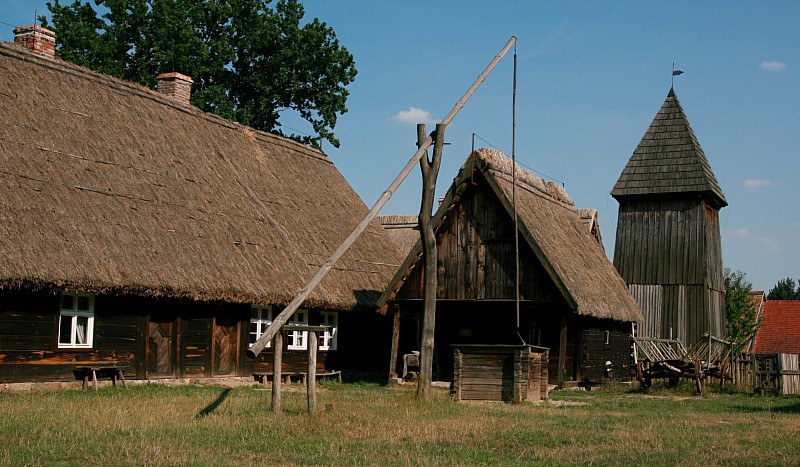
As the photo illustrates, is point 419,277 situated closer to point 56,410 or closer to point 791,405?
point 791,405

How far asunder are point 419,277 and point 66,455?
49.1ft

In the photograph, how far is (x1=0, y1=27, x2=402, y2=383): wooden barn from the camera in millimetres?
18984

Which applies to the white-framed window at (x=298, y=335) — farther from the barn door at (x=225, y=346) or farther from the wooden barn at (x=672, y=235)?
the wooden barn at (x=672, y=235)

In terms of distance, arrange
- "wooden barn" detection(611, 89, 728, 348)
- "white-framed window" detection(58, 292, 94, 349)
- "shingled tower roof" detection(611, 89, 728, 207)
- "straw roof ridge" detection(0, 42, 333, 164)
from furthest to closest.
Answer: "shingled tower roof" detection(611, 89, 728, 207), "wooden barn" detection(611, 89, 728, 348), "straw roof ridge" detection(0, 42, 333, 164), "white-framed window" detection(58, 292, 94, 349)

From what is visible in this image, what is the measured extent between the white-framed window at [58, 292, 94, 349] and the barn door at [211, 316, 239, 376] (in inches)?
133

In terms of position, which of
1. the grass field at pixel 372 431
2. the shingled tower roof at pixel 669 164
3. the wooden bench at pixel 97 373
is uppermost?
the shingled tower roof at pixel 669 164

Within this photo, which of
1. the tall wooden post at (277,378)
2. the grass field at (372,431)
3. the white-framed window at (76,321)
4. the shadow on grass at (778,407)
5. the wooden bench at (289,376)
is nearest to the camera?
the grass field at (372,431)

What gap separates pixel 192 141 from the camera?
87.8 ft

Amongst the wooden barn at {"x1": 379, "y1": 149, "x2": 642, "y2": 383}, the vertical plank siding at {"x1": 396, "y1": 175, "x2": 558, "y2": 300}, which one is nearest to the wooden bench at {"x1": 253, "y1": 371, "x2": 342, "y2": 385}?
the wooden barn at {"x1": 379, "y1": 149, "x2": 642, "y2": 383}

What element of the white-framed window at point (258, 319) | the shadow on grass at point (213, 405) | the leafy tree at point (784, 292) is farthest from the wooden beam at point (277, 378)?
the leafy tree at point (784, 292)

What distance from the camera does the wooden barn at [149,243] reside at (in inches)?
747

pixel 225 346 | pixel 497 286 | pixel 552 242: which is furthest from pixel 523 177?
pixel 225 346

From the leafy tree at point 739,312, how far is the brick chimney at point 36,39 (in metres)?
34.0

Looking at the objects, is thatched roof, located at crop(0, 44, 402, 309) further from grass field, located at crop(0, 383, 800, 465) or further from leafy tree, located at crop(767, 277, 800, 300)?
leafy tree, located at crop(767, 277, 800, 300)
